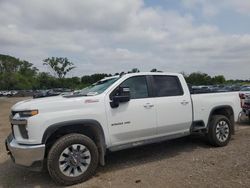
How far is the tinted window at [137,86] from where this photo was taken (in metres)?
5.36

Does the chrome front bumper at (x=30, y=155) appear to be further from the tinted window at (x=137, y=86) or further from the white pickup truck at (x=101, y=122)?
the tinted window at (x=137, y=86)

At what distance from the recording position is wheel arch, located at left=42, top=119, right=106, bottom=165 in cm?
439

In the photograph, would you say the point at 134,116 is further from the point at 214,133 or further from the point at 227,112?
the point at 227,112

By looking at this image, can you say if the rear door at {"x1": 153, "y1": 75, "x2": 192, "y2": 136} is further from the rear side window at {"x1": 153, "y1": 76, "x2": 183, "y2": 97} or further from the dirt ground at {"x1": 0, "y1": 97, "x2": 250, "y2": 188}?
the dirt ground at {"x1": 0, "y1": 97, "x2": 250, "y2": 188}

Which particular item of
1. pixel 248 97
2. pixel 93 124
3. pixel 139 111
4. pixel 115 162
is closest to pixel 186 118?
pixel 139 111

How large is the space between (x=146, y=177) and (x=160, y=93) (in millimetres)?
1863

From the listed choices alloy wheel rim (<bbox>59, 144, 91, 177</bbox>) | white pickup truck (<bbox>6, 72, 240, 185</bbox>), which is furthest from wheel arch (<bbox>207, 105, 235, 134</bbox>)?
alloy wheel rim (<bbox>59, 144, 91, 177</bbox>)

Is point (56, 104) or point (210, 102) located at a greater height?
point (56, 104)

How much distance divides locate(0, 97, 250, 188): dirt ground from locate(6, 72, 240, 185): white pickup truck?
1.43 ft

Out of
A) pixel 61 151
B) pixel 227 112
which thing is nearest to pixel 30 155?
pixel 61 151

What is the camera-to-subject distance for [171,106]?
571 cm

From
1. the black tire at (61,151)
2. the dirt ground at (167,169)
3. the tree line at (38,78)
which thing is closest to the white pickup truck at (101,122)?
the black tire at (61,151)

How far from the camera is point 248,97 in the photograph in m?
9.90

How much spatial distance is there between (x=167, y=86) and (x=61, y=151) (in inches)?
110
